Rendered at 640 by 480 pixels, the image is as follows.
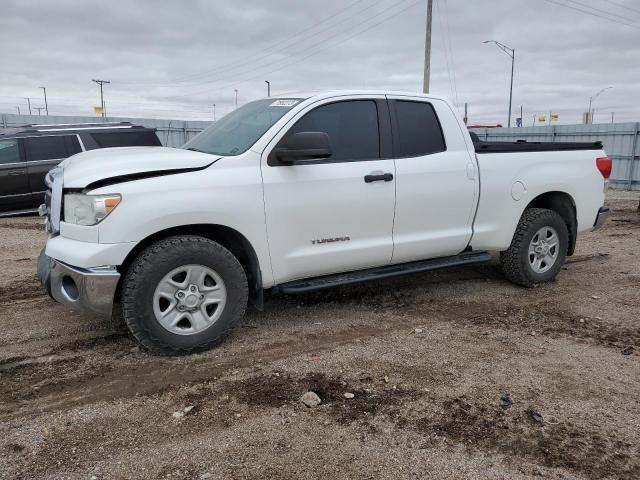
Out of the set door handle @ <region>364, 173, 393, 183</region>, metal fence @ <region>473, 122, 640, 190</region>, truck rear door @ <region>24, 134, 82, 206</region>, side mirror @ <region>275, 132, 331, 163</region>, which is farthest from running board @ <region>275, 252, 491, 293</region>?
metal fence @ <region>473, 122, 640, 190</region>

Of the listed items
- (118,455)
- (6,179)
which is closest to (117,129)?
(6,179)

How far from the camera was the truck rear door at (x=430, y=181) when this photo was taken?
4680mm

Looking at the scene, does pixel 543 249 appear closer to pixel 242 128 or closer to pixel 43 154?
pixel 242 128

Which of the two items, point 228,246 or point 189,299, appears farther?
point 228,246

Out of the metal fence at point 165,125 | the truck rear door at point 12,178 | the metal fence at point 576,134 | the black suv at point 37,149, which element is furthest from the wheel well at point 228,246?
the metal fence at point 165,125

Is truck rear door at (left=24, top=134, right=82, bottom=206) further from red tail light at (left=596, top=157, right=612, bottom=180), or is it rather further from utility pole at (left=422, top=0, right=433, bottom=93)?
utility pole at (left=422, top=0, right=433, bottom=93)

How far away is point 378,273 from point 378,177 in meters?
0.81

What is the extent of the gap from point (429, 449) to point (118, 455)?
1.57 meters

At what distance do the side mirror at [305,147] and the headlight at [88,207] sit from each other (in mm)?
1202

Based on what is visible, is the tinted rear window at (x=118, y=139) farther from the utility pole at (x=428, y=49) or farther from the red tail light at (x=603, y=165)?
the utility pole at (x=428, y=49)

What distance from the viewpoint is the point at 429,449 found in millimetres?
2807

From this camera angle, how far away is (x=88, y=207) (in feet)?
11.8

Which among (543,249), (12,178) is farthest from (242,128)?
(12,178)

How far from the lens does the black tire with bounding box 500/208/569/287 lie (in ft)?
A: 18.3
